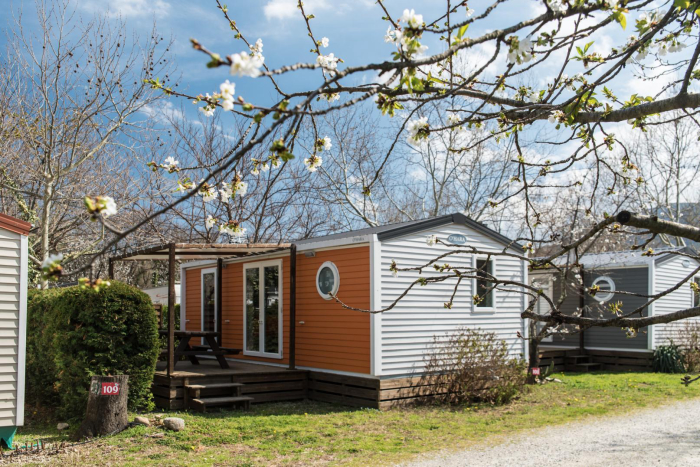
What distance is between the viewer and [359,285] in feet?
33.0

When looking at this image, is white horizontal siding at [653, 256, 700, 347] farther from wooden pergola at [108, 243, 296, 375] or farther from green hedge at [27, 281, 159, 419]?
green hedge at [27, 281, 159, 419]

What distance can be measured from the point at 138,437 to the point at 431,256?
5.48 meters

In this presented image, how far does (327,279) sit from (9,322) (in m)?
5.07

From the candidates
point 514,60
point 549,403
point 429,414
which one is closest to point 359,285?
point 429,414

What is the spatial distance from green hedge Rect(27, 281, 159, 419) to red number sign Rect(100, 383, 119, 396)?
79 centimetres

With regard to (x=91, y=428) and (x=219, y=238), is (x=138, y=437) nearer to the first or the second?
(x=91, y=428)

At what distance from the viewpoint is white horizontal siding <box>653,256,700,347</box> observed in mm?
15352

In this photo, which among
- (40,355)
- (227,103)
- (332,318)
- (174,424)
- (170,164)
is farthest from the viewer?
(332,318)

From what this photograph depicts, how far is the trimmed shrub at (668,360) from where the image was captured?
14.8 m

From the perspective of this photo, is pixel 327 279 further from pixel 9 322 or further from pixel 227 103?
pixel 227 103

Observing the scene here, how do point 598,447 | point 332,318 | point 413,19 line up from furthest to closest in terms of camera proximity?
1. point 332,318
2. point 598,447
3. point 413,19

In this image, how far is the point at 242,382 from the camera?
10.3 m

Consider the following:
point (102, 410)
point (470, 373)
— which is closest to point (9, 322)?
point (102, 410)

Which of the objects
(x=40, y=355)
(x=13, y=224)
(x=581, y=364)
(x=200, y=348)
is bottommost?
(x=581, y=364)
